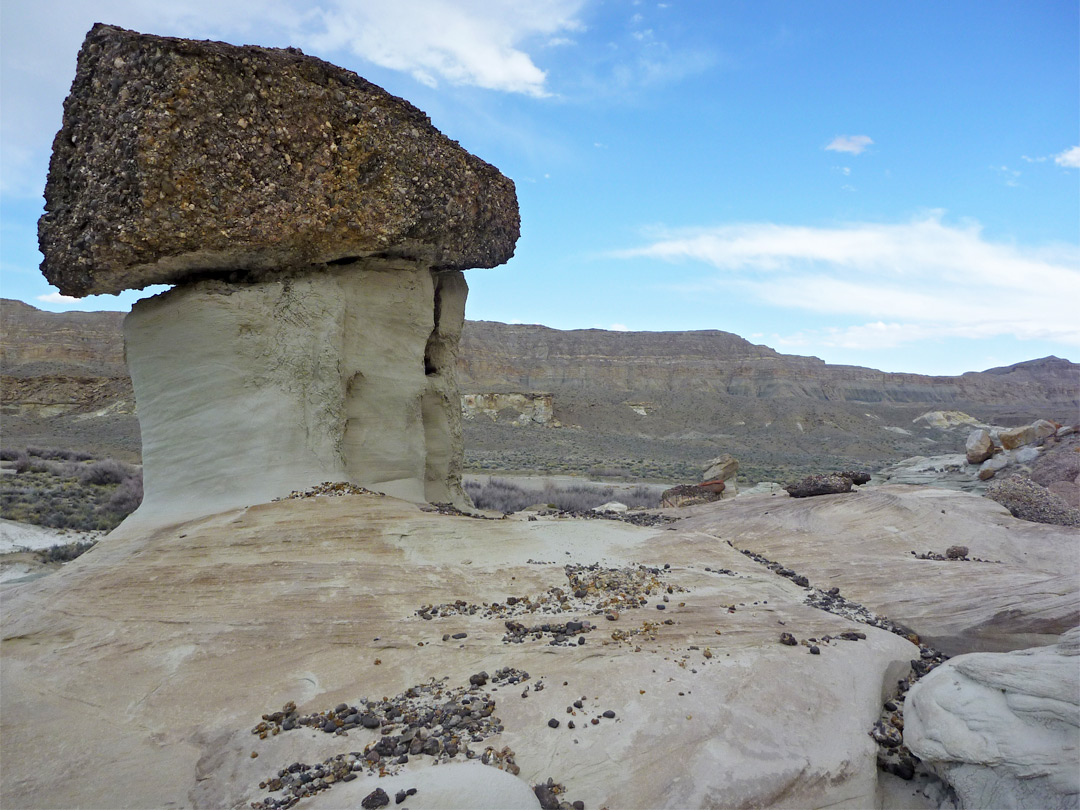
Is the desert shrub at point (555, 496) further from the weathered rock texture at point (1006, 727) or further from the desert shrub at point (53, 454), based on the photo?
the desert shrub at point (53, 454)

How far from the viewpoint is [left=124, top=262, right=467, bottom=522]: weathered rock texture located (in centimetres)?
629

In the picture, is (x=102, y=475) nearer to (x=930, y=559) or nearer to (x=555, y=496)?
(x=555, y=496)

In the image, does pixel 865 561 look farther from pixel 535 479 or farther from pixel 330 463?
pixel 535 479

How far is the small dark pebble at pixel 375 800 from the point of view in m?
2.85

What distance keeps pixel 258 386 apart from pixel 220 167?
1.97m

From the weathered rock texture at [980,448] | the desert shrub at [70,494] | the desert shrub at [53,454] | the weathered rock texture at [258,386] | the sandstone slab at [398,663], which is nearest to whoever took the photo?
the sandstone slab at [398,663]

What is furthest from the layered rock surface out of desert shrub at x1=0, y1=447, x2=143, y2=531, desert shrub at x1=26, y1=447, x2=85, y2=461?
desert shrub at x1=26, y1=447, x2=85, y2=461

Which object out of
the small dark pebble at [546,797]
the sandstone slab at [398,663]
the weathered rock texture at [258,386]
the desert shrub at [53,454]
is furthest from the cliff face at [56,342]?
the small dark pebble at [546,797]

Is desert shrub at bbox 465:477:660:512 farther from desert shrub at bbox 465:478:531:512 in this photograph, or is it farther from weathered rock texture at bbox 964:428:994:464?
weathered rock texture at bbox 964:428:994:464

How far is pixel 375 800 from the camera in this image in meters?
2.87

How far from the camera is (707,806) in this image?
2.96m

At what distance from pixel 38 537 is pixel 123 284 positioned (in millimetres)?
7343

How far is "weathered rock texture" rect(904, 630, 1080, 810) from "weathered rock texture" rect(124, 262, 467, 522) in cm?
504

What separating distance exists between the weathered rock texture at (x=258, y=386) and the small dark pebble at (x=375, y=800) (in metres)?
3.60
